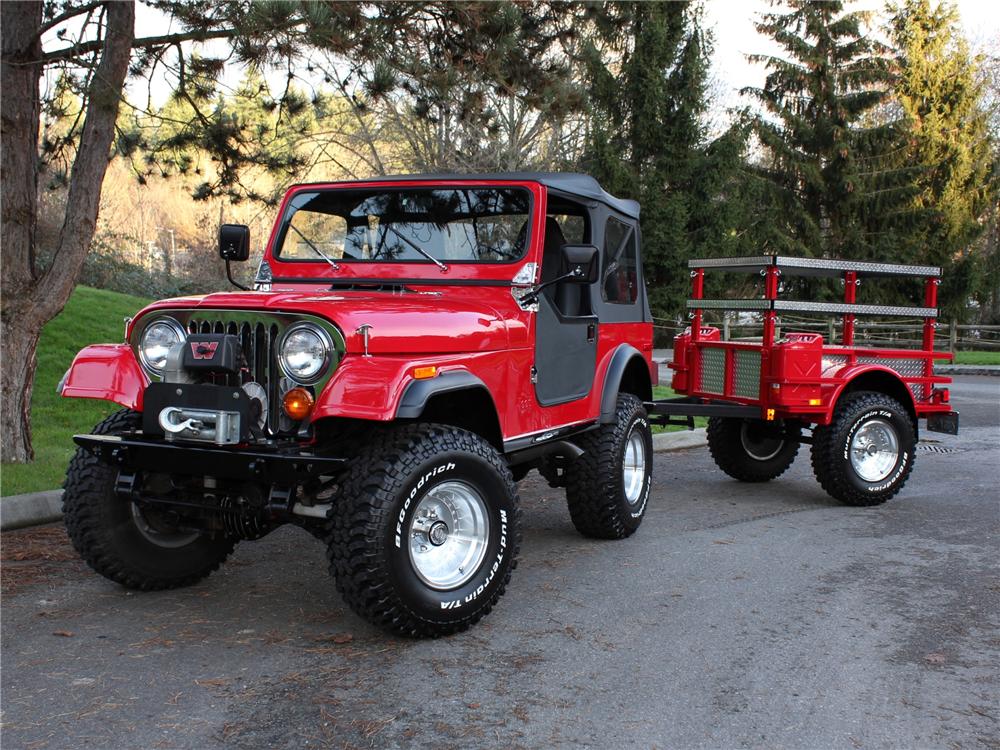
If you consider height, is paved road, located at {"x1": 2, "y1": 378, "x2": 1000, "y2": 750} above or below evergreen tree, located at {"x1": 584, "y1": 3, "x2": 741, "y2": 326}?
below

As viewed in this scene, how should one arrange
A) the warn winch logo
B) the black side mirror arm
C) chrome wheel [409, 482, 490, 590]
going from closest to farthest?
the warn winch logo → chrome wheel [409, 482, 490, 590] → the black side mirror arm

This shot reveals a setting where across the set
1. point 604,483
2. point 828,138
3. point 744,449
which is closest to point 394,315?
point 604,483

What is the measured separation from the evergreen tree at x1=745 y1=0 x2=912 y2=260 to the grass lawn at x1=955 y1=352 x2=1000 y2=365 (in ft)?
12.3

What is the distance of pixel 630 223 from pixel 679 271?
13.4 metres

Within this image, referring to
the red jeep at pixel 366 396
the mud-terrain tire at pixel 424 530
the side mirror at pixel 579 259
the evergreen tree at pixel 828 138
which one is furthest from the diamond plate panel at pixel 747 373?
the evergreen tree at pixel 828 138

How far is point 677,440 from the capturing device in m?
10.5

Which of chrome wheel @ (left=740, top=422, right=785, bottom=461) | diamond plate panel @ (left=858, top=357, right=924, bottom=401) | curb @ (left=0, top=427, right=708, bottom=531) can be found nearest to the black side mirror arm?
curb @ (left=0, top=427, right=708, bottom=531)

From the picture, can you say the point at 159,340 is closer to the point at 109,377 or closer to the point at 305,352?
the point at 109,377

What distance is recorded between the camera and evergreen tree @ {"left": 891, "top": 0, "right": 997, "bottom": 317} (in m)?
29.1

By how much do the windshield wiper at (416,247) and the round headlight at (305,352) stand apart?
1.43 metres

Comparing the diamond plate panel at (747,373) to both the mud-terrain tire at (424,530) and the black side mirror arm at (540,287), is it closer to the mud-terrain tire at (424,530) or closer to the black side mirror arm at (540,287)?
the black side mirror arm at (540,287)

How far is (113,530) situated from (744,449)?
5.57 metres

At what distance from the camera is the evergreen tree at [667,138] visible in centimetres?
2045

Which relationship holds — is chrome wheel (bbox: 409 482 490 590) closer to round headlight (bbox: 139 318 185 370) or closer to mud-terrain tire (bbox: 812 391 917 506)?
round headlight (bbox: 139 318 185 370)
